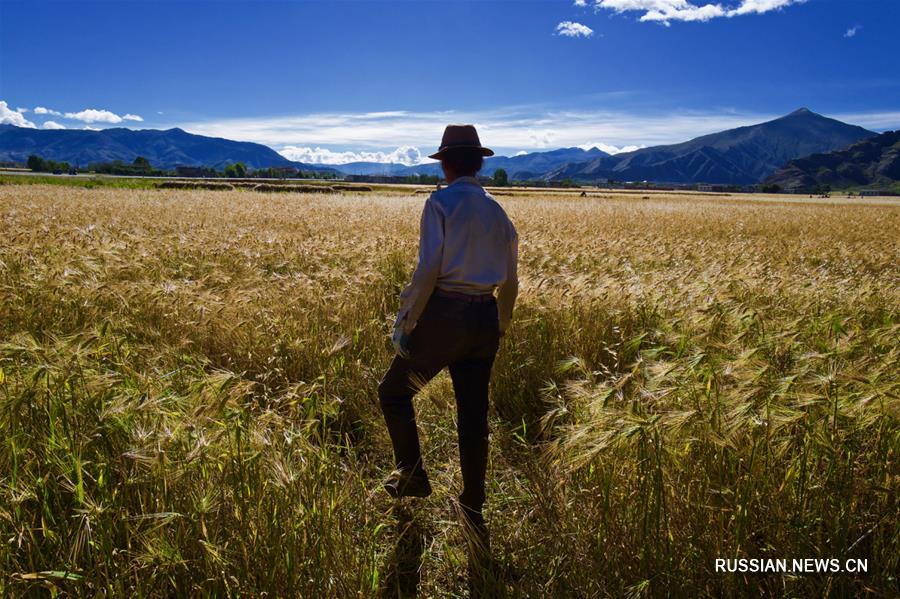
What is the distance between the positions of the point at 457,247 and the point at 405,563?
183cm

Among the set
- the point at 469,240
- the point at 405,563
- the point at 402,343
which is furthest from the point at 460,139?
the point at 405,563

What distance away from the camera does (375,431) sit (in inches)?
169

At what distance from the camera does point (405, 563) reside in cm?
295

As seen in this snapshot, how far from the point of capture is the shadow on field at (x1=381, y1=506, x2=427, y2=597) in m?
2.78

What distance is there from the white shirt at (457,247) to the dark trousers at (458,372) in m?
0.10

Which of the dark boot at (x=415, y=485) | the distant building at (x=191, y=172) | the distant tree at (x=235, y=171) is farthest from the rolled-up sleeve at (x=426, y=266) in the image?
the distant tree at (x=235, y=171)

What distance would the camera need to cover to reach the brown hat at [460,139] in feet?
10.1

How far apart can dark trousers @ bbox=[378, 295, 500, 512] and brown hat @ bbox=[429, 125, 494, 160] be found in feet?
2.92

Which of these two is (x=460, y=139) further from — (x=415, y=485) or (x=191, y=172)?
(x=191, y=172)

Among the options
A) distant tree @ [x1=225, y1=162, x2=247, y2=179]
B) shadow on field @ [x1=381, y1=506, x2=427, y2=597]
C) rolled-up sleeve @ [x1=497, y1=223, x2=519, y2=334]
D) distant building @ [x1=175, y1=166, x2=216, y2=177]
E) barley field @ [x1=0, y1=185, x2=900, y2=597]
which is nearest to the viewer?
barley field @ [x1=0, y1=185, x2=900, y2=597]

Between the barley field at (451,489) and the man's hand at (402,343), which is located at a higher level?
the man's hand at (402,343)

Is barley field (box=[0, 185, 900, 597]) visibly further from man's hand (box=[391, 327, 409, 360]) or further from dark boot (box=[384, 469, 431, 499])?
man's hand (box=[391, 327, 409, 360])

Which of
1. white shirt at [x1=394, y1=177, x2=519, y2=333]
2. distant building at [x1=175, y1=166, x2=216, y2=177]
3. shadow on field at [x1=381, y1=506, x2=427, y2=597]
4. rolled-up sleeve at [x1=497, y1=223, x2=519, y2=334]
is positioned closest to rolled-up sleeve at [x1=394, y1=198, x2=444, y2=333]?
white shirt at [x1=394, y1=177, x2=519, y2=333]

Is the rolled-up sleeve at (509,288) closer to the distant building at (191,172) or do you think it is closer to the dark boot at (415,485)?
the dark boot at (415,485)
